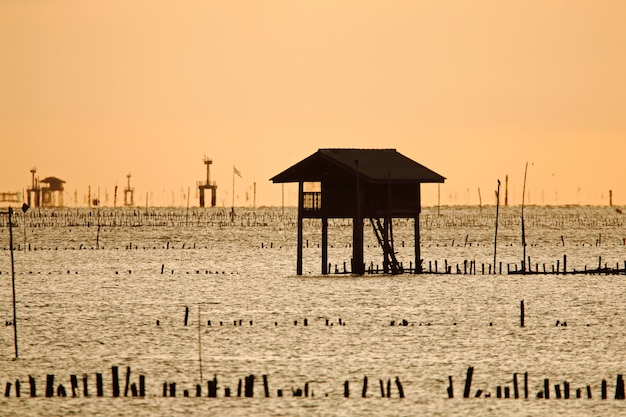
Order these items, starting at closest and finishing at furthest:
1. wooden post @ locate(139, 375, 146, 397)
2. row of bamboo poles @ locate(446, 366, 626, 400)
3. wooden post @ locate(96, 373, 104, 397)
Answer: row of bamboo poles @ locate(446, 366, 626, 400), wooden post @ locate(139, 375, 146, 397), wooden post @ locate(96, 373, 104, 397)

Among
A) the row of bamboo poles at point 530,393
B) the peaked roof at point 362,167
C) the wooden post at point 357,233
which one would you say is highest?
the peaked roof at point 362,167

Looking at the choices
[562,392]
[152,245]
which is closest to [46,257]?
[152,245]

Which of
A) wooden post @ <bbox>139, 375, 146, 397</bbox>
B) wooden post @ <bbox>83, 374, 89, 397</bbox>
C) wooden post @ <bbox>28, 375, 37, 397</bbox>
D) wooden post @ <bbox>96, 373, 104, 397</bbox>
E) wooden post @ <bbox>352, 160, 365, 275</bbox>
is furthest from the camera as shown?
wooden post @ <bbox>352, 160, 365, 275</bbox>

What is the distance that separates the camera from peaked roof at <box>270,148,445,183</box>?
64125mm

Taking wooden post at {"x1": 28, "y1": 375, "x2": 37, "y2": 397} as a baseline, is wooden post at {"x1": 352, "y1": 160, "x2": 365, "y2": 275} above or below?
above

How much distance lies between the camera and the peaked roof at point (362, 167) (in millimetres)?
64125

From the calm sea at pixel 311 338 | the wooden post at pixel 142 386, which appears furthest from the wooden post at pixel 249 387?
the wooden post at pixel 142 386

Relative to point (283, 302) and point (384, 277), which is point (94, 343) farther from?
point (384, 277)

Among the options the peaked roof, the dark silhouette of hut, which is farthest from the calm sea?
the peaked roof

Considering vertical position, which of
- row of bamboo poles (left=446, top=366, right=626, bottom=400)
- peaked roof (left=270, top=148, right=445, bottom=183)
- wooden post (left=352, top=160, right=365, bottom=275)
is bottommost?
row of bamboo poles (left=446, top=366, right=626, bottom=400)

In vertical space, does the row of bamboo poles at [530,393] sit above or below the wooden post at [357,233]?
below

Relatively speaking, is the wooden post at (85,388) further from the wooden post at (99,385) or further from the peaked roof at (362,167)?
the peaked roof at (362,167)

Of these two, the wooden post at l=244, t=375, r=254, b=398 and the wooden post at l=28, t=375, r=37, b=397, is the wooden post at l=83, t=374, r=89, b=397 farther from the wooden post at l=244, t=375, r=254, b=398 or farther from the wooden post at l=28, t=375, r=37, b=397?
the wooden post at l=244, t=375, r=254, b=398

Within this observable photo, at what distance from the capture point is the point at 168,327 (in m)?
44.1
